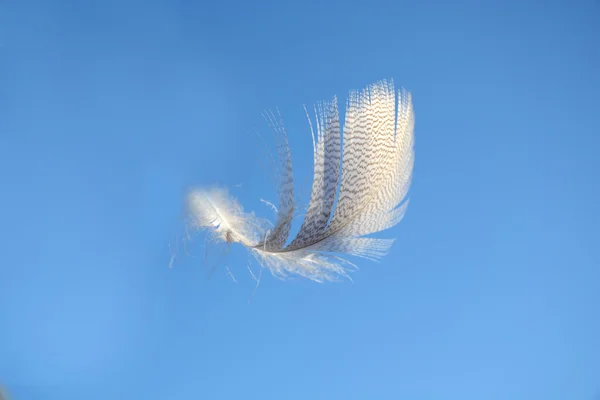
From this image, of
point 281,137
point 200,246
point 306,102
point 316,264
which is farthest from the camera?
point 306,102

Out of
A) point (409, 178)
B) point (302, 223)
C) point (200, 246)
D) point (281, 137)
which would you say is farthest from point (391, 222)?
point (200, 246)

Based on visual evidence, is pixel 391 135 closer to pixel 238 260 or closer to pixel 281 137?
pixel 281 137

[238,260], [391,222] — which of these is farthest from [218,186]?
[391,222]

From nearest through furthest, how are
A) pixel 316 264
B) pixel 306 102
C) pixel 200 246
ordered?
pixel 316 264, pixel 200 246, pixel 306 102

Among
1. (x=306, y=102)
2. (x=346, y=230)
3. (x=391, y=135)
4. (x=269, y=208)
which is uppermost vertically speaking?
(x=306, y=102)

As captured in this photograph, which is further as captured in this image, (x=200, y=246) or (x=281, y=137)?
(x=200, y=246)

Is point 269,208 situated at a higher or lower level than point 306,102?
lower
